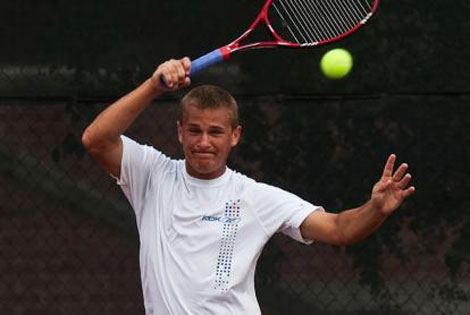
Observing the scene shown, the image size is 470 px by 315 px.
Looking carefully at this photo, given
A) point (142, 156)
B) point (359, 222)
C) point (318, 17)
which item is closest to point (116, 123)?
point (142, 156)

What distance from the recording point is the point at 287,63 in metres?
5.43

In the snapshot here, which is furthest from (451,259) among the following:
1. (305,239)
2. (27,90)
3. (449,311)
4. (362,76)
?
(27,90)

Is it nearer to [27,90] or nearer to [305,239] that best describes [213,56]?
[305,239]

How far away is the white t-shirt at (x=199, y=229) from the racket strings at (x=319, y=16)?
1121 mm

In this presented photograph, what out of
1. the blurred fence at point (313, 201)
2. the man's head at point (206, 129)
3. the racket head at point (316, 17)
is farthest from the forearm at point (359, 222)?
the blurred fence at point (313, 201)

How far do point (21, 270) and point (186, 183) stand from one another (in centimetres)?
201

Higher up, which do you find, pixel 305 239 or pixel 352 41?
pixel 352 41

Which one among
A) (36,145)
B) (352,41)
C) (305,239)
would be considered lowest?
(305,239)

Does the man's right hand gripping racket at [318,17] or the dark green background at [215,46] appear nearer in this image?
the man's right hand gripping racket at [318,17]

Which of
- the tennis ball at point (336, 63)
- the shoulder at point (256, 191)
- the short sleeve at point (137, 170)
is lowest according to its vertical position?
the shoulder at point (256, 191)

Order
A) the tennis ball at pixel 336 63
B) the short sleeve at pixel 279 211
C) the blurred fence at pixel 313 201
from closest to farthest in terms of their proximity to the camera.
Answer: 1. the short sleeve at pixel 279 211
2. the tennis ball at pixel 336 63
3. the blurred fence at pixel 313 201

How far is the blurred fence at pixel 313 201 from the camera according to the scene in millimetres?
5398

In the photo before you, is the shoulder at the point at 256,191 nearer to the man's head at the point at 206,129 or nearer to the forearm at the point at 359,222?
the man's head at the point at 206,129

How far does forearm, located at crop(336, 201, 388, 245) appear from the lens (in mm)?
3471
